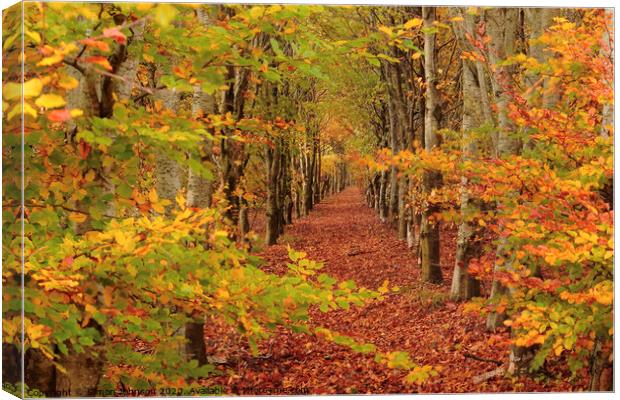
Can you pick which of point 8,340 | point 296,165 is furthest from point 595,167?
Answer: point 296,165

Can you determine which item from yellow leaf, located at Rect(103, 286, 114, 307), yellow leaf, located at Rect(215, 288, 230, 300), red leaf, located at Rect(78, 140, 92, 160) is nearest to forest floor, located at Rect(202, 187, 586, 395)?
yellow leaf, located at Rect(215, 288, 230, 300)

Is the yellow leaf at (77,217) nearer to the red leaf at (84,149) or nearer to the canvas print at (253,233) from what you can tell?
the canvas print at (253,233)

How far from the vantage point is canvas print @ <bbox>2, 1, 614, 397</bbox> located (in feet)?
12.8

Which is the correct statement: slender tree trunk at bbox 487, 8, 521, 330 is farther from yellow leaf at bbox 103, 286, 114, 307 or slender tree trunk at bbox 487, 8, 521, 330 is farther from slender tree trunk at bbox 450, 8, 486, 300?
yellow leaf at bbox 103, 286, 114, 307

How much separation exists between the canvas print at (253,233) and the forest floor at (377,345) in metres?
0.02

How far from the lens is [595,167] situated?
193 inches

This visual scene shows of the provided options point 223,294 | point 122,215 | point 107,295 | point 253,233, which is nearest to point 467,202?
point 253,233

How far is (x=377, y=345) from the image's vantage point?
6.18 meters

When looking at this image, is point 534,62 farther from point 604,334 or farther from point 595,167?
point 604,334

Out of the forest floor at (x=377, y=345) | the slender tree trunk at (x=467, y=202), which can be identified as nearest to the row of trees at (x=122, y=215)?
the forest floor at (x=377, y=345)

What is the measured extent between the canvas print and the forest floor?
2 cm

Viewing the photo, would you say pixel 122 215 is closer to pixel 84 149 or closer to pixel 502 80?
pixel 84 149

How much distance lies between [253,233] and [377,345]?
1829mm

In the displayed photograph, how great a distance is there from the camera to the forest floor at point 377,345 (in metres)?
5.71
